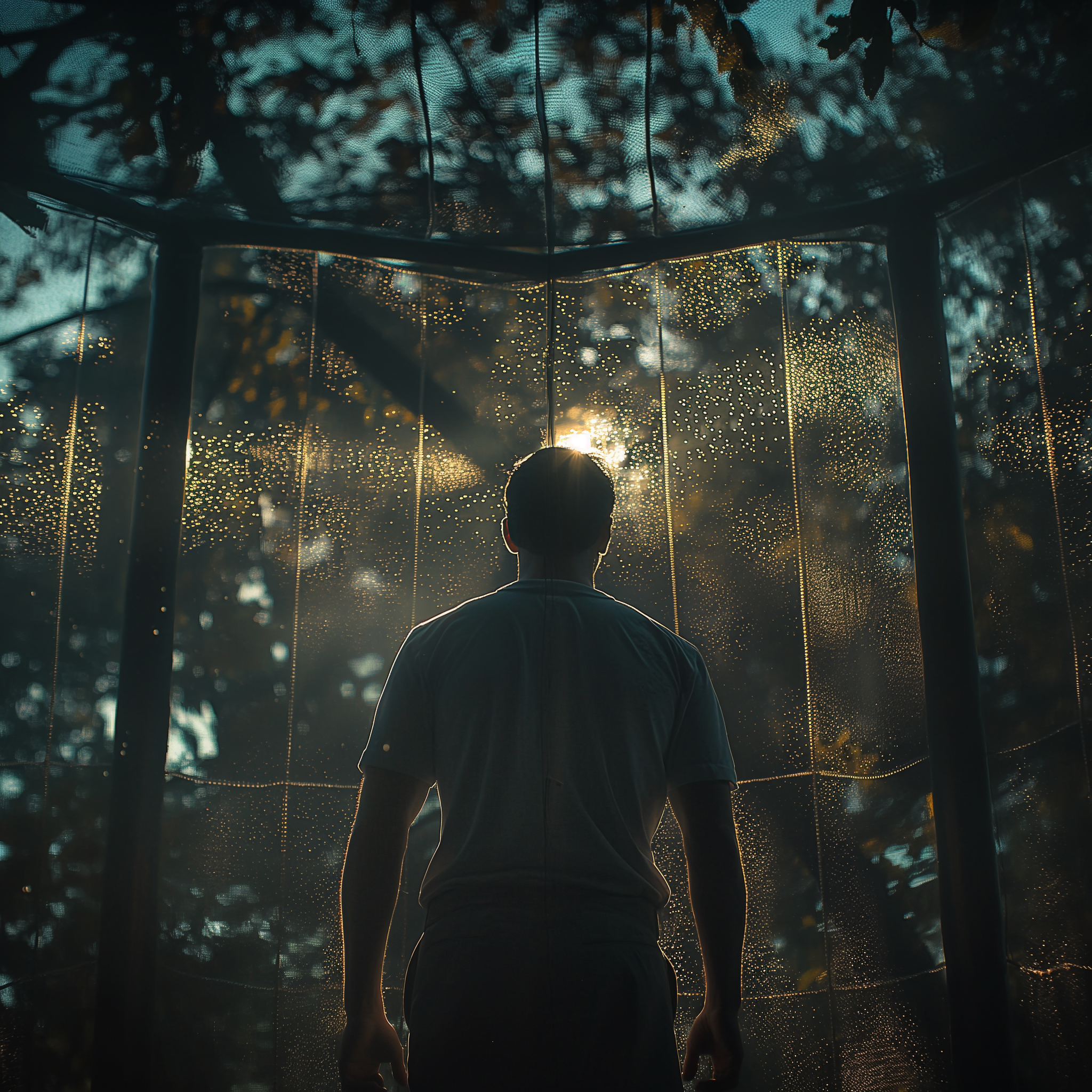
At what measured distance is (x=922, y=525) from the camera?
128 centimetres

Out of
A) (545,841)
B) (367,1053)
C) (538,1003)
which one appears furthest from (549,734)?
(367,1053)

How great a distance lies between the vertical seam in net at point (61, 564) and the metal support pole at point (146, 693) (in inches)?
3.4

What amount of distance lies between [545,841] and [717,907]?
0.66ft

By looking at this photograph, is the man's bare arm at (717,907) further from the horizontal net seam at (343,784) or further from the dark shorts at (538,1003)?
the horizontal net seam at (343,784)

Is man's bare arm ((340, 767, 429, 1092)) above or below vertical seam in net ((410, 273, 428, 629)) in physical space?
below

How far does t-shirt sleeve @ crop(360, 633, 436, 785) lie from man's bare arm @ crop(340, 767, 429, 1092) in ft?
0.05

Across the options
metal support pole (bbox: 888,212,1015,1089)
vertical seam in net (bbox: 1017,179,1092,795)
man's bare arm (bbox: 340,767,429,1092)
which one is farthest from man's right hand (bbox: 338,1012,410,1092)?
vertical seam in net (bbox: 1017,179,1092,795)

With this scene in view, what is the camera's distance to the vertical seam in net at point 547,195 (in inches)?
47.2

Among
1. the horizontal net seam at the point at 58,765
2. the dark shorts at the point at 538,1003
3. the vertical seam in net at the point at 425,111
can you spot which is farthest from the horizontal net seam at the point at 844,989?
the vertical seam in net at the point at 425,111

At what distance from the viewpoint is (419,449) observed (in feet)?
4.50

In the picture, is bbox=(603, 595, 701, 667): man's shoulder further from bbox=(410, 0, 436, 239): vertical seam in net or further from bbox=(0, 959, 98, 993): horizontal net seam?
bbox=(0, 959, 98, 993): horizontal net seam

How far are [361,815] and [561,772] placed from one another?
0.20 meters

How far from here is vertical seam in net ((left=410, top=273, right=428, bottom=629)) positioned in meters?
1.34

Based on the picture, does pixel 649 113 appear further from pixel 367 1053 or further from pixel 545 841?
pixel 367 1053
